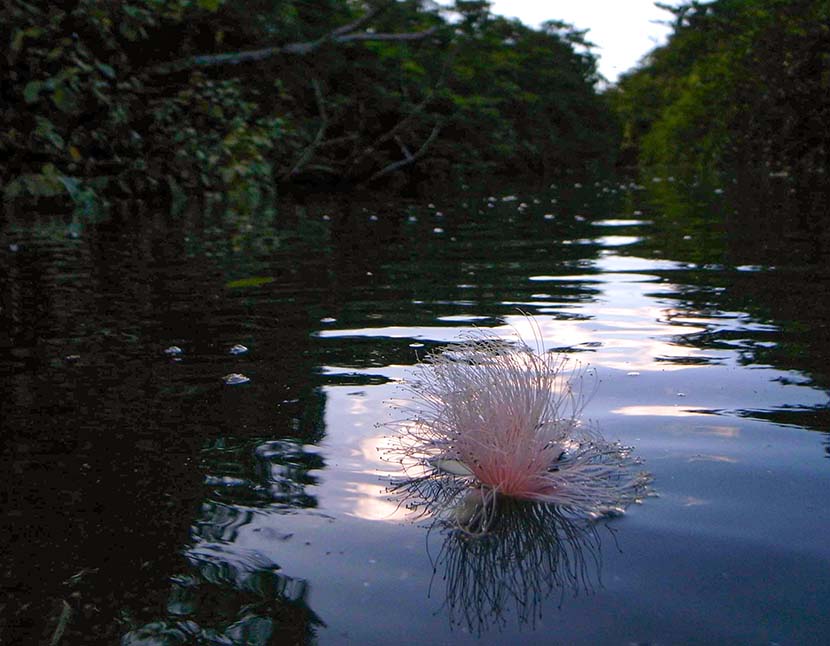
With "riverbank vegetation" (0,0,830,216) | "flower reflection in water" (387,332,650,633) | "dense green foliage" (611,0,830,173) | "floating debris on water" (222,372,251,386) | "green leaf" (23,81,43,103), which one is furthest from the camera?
"dense green foliage" (611,0,830,173)

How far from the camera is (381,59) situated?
24.8 metres

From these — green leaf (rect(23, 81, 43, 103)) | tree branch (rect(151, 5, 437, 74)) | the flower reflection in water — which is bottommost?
the flower reflection in water

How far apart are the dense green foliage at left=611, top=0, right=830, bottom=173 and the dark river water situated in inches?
822

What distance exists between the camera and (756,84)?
29.0 metres

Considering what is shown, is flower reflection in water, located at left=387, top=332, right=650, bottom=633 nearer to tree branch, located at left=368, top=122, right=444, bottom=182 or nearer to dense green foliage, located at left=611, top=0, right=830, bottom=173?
tree branch, located at left=368, top=122, right=444, bottom=182

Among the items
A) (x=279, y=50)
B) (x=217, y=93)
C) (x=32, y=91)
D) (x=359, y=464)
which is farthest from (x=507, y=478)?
(x=279, y=50)

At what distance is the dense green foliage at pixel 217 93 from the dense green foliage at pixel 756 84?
23.3 feet

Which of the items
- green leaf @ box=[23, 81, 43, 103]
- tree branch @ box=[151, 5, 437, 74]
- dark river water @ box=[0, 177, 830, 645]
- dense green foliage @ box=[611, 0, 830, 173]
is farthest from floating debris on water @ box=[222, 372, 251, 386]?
dense green foliage @ box=[611, 0, 830, 173]

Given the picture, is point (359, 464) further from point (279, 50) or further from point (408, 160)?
point (408, 160)

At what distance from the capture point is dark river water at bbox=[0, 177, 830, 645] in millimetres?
1916

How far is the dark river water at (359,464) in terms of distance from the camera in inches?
75.4

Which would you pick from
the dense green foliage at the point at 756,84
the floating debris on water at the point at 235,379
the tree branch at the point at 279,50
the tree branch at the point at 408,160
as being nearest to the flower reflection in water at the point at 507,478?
the floating debris on water at the point at 235,379

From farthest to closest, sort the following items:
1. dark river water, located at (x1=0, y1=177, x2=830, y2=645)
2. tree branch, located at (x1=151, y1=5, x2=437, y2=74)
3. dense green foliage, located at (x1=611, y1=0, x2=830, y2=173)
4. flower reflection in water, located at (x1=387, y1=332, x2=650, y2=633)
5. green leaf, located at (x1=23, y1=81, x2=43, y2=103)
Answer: dense green foliage, located at (x1=611, y1=0, x2=830, y2=173)
tree branch, located at (x1=151, y1=5, x2=437, y2=74)
green leaf, located at (x1=23, y1=81, x2=43, y2=103)
flower reflection in water, located at (x1=387, y1=332, x2=650, y2=633)
dark river water, located at (x1=0, y1=177, x2=830, y2=645)

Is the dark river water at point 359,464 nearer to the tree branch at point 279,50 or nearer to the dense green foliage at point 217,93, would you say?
the dense green foliage at point 217,93
